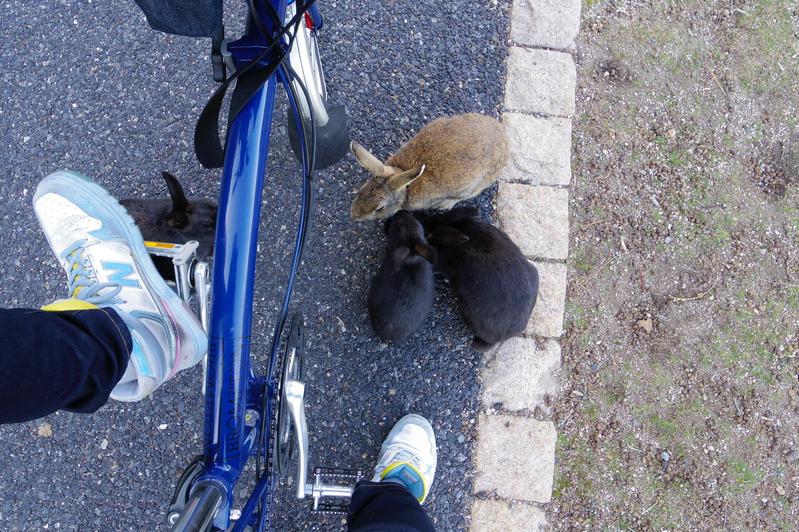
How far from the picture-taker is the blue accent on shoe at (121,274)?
186cm

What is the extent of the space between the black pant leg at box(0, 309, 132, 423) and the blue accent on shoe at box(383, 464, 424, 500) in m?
1.45

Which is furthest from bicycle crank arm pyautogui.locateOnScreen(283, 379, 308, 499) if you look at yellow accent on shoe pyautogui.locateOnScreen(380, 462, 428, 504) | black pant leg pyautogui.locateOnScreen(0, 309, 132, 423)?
yellow accent on shoe pyautogui.locateOnScreen(380, 462, 428, 504)

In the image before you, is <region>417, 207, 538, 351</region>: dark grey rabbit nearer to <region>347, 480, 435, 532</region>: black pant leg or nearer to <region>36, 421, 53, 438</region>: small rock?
<region>347, 480, 435, 532</region>: black pant leg

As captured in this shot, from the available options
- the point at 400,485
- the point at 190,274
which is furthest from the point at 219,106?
the point at 400,485

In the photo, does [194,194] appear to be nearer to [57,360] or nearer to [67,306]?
[67,306]

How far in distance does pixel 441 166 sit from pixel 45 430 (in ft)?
8.45

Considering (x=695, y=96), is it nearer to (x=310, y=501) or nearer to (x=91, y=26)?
(x=310, y=501)

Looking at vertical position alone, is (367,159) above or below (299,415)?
above

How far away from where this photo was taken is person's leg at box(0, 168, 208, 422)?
139 centimetres

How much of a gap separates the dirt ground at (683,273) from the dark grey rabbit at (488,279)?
21.1 inches

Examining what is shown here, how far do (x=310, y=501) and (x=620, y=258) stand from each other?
89.1 inches

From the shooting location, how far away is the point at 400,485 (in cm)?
228

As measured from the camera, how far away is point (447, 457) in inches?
110

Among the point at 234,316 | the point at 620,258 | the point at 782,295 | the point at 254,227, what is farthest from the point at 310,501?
the point at 782,295
